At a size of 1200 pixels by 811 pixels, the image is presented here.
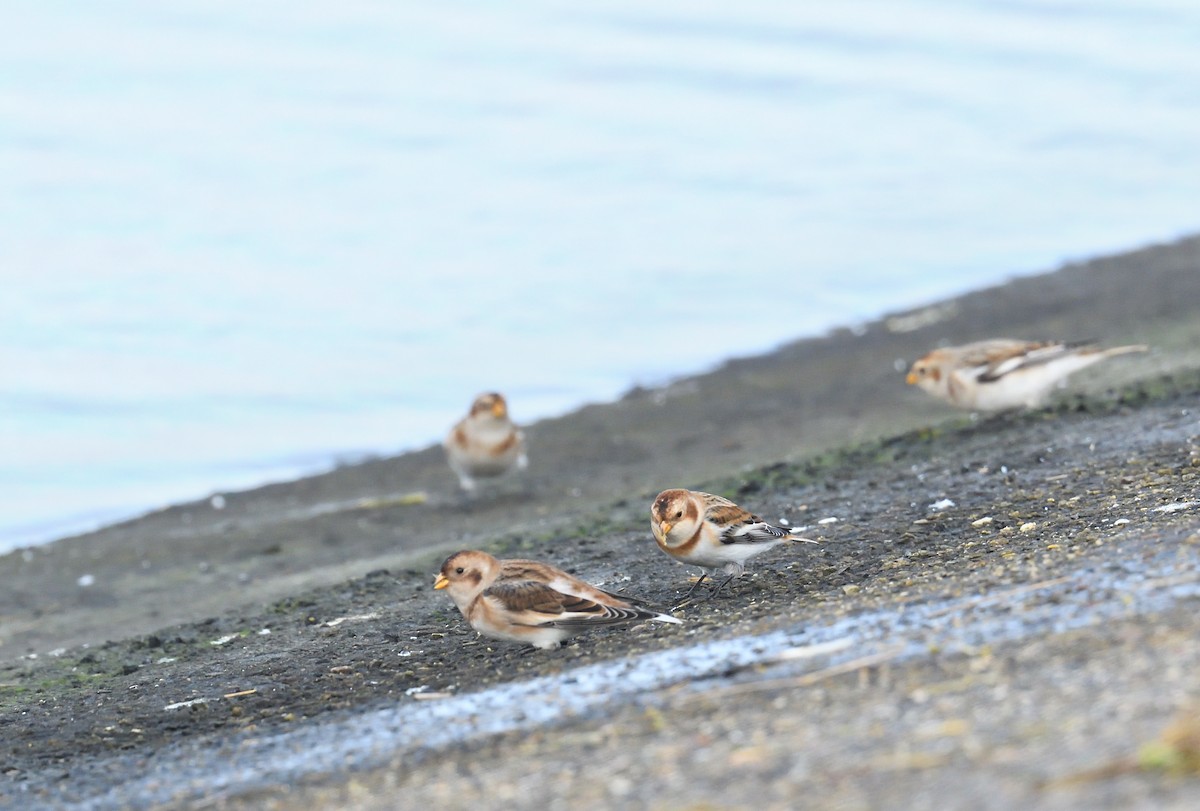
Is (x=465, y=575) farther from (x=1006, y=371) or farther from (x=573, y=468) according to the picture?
(x=573, y=468)

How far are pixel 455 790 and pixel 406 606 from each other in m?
2.98

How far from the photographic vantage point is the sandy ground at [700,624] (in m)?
4.09

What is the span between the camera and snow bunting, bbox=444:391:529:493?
10805 millimetres

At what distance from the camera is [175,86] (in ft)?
84.1

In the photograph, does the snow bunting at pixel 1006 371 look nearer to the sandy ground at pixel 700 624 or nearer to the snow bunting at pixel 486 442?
the sandy ground at pixel 700 624

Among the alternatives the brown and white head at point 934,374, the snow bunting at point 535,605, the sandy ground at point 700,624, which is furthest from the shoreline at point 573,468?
the snow bunting at point 535,605

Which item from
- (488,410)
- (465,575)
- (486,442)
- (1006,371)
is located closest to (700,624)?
(465,575)

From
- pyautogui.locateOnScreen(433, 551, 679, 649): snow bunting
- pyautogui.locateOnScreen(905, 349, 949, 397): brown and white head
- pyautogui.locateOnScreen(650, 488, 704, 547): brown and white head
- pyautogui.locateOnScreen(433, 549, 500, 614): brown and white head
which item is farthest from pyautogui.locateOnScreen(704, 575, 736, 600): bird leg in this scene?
pyautogui.locateOnScreen(905, 349, 949, 397): brown and white head

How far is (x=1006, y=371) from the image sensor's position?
31.6 feet

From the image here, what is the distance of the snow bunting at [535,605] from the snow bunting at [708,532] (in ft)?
1.42

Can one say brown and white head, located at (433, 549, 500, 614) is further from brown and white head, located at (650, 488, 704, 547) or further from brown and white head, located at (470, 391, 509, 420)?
brown and white head, located at (470, 391, 509, 420)

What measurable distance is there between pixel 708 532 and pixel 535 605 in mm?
844

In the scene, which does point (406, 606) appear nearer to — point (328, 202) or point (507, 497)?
point (507, 497)

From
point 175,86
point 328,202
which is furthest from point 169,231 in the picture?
point 175,86
